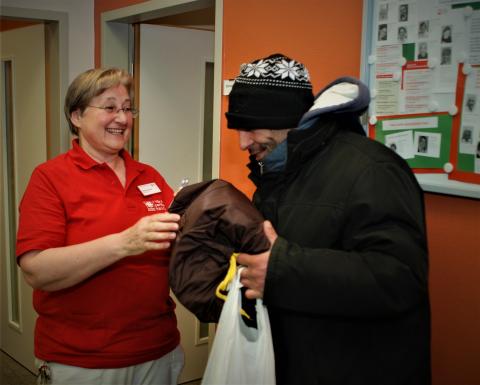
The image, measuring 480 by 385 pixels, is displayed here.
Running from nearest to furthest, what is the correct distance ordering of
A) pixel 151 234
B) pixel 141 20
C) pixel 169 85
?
pixel 151 234 → pixel 141 20 → pixel 169 85

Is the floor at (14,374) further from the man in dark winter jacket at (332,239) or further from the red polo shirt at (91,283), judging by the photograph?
the man in dark winter jacket at (332,239)

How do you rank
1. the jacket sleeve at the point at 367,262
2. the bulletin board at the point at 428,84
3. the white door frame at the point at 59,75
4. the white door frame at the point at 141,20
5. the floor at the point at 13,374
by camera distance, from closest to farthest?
1. the jacket sleeve at the point at 367,262
2. the bulletin board at the point at 428,84
3. the white door frame at the point at 141,20
4. the white door frame at the point at 59,75
5. the floor at the point at 13,374

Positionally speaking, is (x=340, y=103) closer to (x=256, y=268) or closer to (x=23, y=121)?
(x=256, y=268)

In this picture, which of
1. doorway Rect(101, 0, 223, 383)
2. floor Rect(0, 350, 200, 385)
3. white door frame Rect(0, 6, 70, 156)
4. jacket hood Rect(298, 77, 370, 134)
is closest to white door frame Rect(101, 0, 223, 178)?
doorway Rect(101, 0, 223, 383)

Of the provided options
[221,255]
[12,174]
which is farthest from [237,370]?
[12,174]

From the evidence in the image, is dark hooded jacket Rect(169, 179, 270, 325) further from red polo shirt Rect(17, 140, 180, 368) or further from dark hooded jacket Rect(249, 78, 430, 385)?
red polo shirt Rect(17, 140, 180, 368)

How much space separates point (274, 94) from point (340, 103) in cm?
16

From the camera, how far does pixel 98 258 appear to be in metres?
1.51

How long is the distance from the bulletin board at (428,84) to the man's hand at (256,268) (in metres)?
0.61

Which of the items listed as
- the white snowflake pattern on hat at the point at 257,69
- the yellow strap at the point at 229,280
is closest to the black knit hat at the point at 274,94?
the white snowflake pattern on hat at the point at 257,69

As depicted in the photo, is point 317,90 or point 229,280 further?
point 317,90

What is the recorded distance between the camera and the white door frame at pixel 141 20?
2.32 m

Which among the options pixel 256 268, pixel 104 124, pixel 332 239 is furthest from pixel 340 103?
pixel 104 124

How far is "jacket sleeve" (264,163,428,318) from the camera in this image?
1.03 meters
